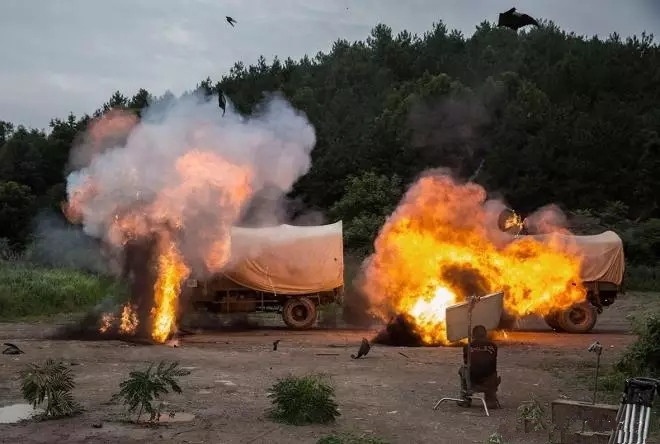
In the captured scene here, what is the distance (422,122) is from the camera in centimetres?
5078

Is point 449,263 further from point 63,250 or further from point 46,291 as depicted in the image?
point 63,250

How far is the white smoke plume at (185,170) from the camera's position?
1984cm

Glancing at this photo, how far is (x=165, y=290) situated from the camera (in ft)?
66.9

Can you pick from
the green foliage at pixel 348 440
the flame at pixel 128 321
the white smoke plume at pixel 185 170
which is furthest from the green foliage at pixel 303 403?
the flame at pixel 128 321

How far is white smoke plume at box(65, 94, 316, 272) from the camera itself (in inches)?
781

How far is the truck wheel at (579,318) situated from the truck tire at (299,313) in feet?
25.2

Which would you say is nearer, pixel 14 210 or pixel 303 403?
pixel 303 403

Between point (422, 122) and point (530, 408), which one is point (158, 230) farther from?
point (422, 122)

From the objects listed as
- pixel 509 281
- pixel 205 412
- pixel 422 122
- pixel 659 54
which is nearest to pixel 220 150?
pixel 509 281

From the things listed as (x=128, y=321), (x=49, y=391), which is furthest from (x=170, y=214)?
(x=49, y=391)

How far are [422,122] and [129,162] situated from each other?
33.4m

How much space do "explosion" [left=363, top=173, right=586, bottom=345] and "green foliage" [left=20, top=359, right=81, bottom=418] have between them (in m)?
11.5

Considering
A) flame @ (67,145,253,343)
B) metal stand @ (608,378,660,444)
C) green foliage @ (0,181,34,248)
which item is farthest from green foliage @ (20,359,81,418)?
green foliage @ (0,181,34,248)

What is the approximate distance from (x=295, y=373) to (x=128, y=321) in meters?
7.19
